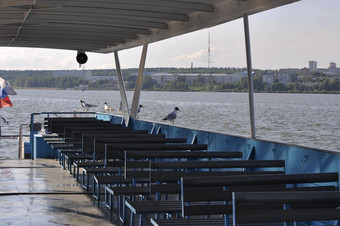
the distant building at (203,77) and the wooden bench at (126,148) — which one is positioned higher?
the distant building at (203,77)

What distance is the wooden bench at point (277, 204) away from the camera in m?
3.42

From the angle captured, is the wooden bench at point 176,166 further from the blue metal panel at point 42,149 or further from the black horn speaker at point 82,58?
the blue metal panel at point 42,149

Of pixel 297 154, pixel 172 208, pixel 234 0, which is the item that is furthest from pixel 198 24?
pixel 172 208

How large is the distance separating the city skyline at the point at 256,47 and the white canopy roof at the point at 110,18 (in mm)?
580

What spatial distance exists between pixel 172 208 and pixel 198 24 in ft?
14.8

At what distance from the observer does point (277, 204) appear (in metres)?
3.45

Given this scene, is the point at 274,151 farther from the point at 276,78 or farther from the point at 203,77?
the point at 203,77

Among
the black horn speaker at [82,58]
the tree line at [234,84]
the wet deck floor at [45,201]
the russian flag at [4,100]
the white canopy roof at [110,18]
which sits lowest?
the wet deck floor at [45,201]

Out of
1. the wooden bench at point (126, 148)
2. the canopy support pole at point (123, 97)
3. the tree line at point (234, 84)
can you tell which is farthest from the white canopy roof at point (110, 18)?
the wooden bench at point (126, 148)

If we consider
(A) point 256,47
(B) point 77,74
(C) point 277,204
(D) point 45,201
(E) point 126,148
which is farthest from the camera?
(B) point 77,74

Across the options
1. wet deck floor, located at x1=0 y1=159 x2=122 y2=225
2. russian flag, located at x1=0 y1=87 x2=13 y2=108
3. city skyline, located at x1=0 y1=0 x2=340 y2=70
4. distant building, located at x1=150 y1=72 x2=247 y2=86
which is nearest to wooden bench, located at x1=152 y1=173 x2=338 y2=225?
wet deck floor, located at x1=0 y1=159 x2=122 y2=225

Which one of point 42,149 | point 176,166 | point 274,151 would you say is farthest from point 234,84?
point 176,166

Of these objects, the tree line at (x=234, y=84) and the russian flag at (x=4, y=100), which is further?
the russian flag at (x=4, y=100)

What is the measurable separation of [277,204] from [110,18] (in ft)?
22.0
